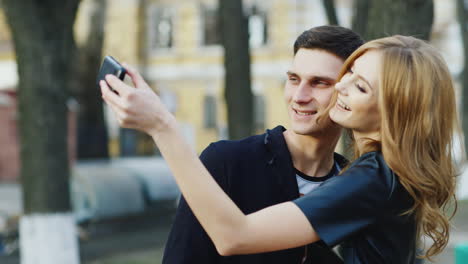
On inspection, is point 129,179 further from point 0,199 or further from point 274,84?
point 274,84

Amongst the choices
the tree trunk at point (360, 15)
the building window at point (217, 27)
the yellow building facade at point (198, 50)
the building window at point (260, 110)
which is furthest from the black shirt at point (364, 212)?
the building window at point (217, 27)

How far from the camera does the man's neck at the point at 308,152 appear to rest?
2.47m

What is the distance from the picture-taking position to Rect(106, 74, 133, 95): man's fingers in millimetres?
1616

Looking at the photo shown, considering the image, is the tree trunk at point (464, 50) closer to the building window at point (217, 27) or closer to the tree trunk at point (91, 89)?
the tree trunk at point (91, 89)

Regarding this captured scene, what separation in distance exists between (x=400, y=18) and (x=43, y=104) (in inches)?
136

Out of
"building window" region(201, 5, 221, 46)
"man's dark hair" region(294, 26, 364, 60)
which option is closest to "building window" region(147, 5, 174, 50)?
"building window" region(201, 5, 221, 46)

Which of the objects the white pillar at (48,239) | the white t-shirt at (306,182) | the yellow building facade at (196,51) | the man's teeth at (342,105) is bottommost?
the yellow building facade at (196,51)

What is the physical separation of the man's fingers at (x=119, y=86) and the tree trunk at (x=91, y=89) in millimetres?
14857

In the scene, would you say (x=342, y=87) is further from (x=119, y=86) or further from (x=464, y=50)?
(x=464, y=50)

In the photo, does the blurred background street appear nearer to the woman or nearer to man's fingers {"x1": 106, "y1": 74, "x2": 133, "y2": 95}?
the woman

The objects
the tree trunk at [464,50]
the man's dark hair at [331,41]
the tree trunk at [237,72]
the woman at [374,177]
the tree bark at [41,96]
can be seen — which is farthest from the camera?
the tree trunk at [464,50]

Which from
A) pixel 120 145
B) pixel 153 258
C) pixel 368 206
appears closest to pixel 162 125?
pixel 368 206

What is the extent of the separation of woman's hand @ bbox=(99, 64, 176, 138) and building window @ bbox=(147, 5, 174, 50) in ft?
97.7

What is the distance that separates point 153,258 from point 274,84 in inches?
741
